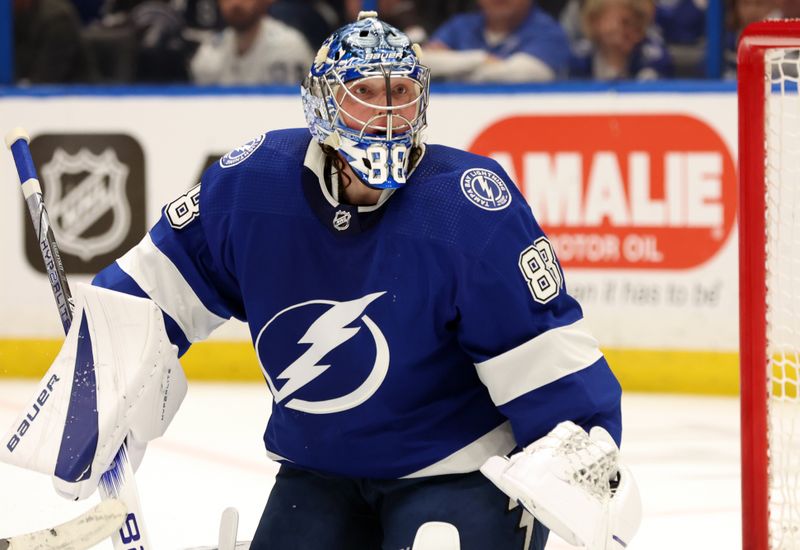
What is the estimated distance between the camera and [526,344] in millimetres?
2047

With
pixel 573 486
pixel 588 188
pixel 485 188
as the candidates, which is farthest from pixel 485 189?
pixel 588 188

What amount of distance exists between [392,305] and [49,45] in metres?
3.46

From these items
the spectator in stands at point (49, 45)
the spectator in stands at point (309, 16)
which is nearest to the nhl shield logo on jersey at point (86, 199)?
the spectator in stands at point (49, 45)

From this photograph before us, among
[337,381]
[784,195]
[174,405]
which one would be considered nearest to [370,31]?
[337,381]

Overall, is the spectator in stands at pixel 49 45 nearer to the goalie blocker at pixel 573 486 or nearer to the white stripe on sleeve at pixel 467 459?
the white stripe on sleeve at pixel 467 459

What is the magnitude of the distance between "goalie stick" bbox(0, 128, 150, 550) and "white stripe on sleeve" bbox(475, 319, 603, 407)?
22.4 inches

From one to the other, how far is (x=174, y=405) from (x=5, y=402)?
2438 mm

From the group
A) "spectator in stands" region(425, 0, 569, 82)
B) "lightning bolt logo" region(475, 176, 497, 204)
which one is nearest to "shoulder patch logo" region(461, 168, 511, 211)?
"lightning bolt logo" region(475, 176, 497, 204)

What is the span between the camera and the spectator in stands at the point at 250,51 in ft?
16.6

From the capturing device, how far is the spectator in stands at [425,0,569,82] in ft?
15.9

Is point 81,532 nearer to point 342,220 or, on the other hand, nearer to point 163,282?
point 163,282

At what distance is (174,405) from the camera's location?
7.57 feet

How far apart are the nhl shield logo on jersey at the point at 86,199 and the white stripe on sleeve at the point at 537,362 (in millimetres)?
3105

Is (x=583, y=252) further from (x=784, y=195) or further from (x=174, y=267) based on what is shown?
(x=174, y=267)
